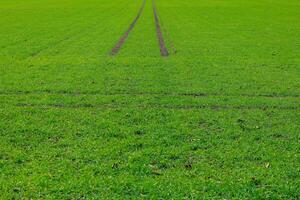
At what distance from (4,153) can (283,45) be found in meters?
23.0

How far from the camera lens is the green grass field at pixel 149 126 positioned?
25.5ft

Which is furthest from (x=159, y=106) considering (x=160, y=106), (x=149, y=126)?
(x=149, y=126)

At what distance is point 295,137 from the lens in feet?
33.5

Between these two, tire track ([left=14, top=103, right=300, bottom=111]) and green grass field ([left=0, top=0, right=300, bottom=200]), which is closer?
green grass field ([left=0, top=0, right=300, bottom=200])

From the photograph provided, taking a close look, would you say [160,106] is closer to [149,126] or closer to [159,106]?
[159,106]

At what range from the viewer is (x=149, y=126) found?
10.9m

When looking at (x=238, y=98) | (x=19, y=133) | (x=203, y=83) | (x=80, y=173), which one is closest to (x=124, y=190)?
(x=80, y=173)

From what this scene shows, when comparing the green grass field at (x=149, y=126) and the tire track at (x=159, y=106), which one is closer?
the green grass field at (x=149, y=126)

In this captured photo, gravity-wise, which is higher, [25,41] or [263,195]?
[25,41]

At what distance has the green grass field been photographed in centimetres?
779

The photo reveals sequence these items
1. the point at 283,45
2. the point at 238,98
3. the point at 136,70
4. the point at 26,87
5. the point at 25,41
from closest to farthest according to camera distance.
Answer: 1. the point at 238,98
2. the point at 26,87
3. the point at 136,70
4. the point at 283,45
5. the point at 25,41

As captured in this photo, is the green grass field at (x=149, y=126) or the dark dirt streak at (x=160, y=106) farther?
the dark dirt streak at (x=160, y=106)

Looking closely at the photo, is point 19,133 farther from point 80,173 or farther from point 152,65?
point 152,65

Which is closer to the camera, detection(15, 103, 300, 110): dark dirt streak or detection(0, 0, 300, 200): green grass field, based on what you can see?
detection(0, 0, 300, 200): green grass field
